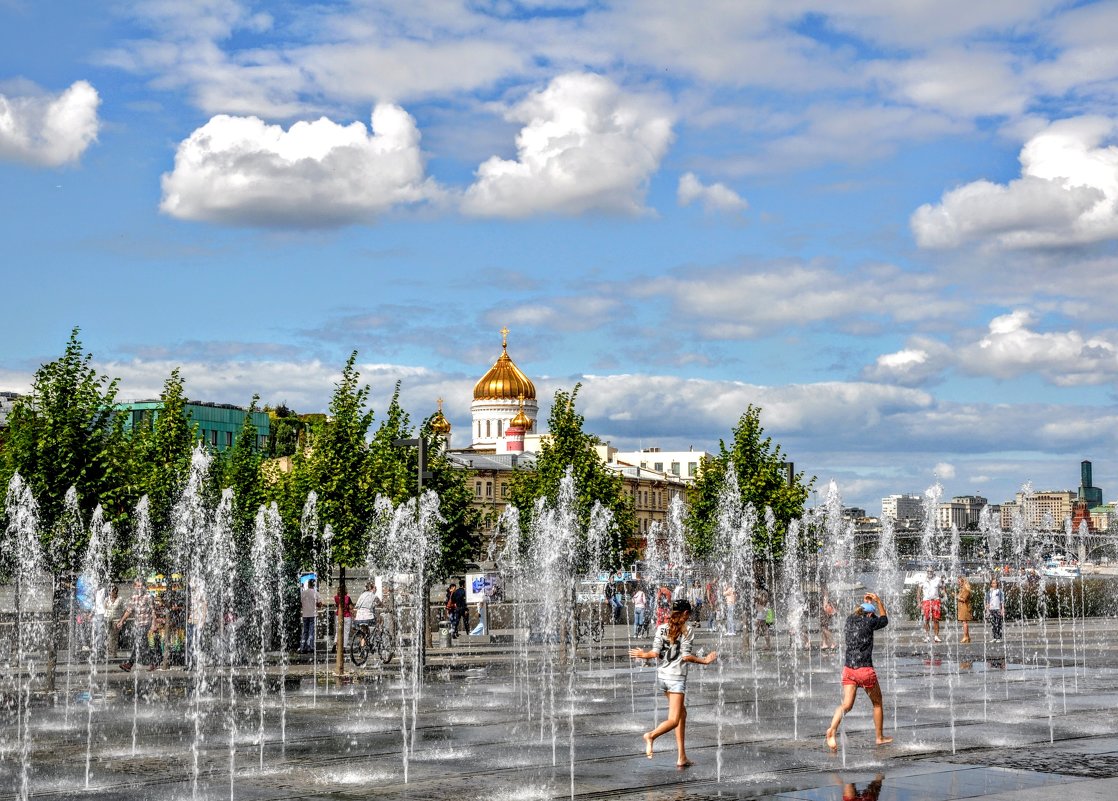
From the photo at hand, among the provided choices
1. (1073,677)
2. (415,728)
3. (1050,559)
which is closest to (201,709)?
(415,728)

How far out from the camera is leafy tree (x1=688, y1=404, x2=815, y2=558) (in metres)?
34.1

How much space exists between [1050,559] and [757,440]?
135 meters

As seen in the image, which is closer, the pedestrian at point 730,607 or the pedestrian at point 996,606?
the pedestrian at point 996,606

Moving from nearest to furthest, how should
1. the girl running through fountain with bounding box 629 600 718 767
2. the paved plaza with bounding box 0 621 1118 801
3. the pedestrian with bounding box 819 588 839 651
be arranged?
the paved plaza with bounding box 0 621 1118 801, the girl running through fountain with bounding box 629 600 718 767, the pedestrian with bounding box 819 588 839 651


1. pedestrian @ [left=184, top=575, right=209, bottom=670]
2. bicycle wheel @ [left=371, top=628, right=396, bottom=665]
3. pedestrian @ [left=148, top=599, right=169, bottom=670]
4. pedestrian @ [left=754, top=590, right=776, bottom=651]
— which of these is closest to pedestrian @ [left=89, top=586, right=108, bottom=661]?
pedestrian @ [left=148, top=599, right=169, bottom=670]

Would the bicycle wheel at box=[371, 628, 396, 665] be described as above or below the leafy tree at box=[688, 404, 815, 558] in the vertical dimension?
below

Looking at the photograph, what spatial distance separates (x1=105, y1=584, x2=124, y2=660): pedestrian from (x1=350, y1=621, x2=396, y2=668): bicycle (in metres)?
4.61

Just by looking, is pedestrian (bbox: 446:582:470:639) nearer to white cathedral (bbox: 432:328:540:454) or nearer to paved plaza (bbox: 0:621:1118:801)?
paved plaza (bbox: 0:621:1118:801)

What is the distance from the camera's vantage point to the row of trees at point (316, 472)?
957 inches

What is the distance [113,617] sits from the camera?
2955 centimetres

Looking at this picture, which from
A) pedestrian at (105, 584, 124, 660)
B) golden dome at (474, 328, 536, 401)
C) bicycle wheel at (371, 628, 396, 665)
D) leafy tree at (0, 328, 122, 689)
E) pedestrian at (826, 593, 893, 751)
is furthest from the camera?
golden dome at (474, 328, 536, 401)

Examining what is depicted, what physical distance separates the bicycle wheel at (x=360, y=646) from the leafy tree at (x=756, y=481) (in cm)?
1028

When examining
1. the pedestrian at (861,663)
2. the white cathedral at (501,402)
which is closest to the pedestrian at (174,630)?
the pedestrian at (861,663)

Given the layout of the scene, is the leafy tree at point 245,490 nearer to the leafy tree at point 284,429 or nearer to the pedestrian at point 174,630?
the pedestrian at point 174,630
